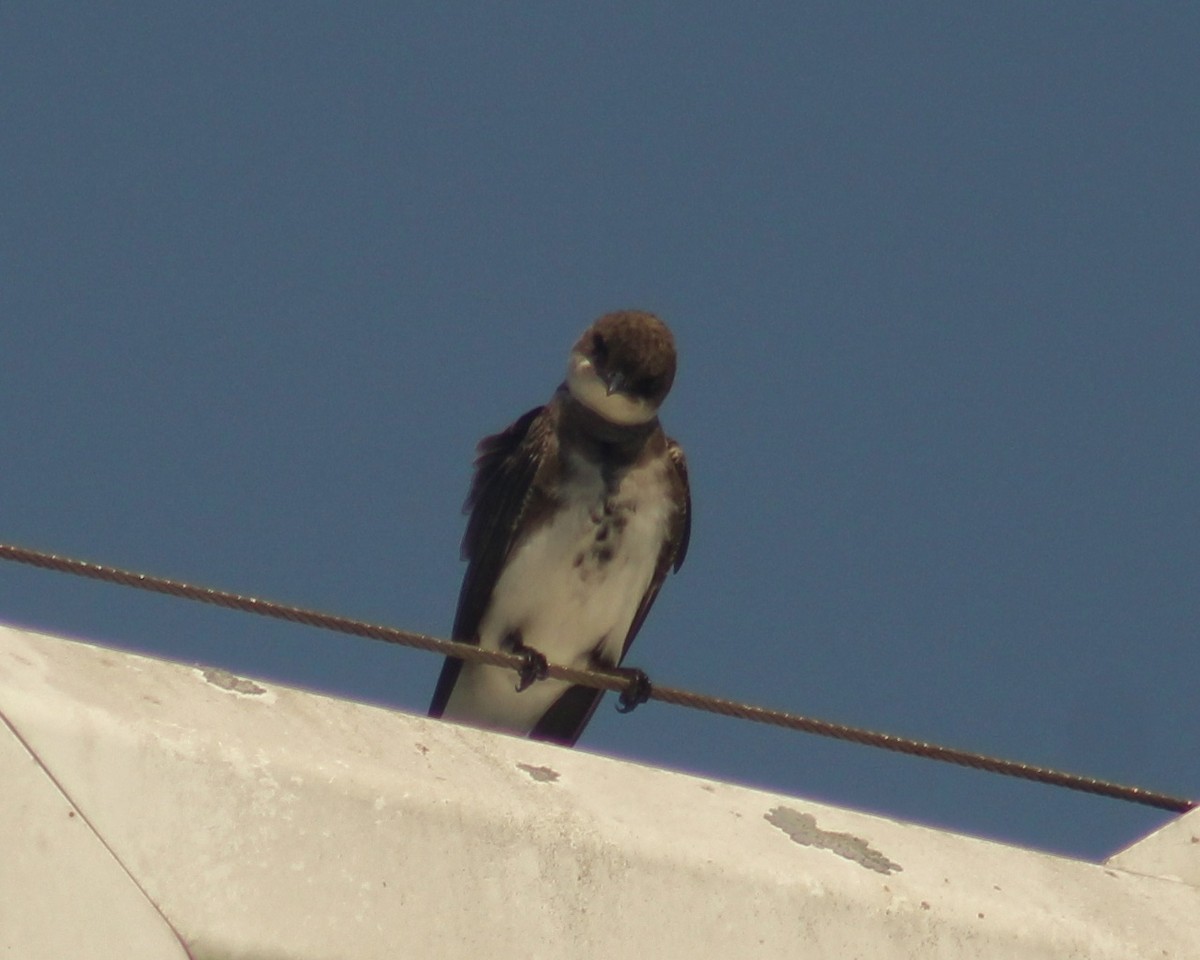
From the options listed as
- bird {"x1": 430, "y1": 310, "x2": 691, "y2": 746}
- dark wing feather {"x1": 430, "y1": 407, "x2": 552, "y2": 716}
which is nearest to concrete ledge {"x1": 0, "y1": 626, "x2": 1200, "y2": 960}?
bird {"x1": 430, "y1": 310, "x2": 691, "y2": 746}

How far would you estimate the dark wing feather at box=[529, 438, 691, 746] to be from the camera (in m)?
7.74

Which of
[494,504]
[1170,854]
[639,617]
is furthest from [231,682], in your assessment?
[639,617]

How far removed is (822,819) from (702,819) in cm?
26

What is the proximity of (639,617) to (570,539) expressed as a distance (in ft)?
2.17

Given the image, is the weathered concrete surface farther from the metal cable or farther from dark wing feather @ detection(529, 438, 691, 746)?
dark wing feather @ detection(529, 438, 691, 746)

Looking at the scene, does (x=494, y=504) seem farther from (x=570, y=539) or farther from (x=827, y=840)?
(x=827, y=840)

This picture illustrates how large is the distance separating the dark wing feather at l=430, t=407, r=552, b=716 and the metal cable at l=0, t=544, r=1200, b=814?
7.76 ft

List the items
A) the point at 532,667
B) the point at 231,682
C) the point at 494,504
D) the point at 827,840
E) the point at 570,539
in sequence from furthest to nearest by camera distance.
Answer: the point at 494,504
the point at 570,539
the point at 532,667
the point at 827,840
the point at 231,682

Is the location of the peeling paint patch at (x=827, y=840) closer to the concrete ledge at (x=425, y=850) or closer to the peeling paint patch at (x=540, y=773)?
the concrete ledge at (x=425, y=850)

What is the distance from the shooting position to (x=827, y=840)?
3768 mm

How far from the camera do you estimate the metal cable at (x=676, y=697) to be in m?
4.38

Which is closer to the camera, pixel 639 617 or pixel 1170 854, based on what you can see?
pixel 1170 854

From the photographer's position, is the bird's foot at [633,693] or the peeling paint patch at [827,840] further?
the bird's foot at [633,693]

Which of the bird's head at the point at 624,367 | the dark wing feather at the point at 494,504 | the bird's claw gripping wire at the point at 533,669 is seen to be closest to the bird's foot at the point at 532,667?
the bird's claw gripping wire at the point at 533,669
